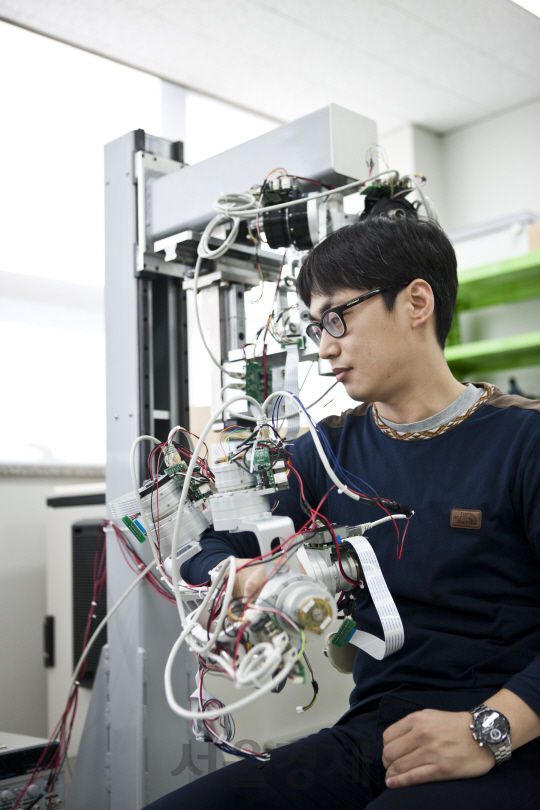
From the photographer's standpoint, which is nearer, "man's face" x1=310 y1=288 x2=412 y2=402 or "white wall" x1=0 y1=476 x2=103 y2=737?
"man's face" x1=310 y1=288 x2=412 y2=402

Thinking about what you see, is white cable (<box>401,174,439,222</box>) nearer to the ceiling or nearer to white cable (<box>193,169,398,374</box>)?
white cable (<box>193,169,398,374</box>)

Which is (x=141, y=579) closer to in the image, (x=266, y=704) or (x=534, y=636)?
(x=266, y=704)

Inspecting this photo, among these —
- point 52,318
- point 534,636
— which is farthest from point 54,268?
point 534,636

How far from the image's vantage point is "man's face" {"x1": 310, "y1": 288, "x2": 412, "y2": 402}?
122cm

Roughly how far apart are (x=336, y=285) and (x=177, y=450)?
0.43 m

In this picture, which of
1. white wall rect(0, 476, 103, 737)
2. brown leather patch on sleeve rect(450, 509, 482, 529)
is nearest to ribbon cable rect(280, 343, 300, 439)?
brown leather patch on sleeve rect(450, 509, 482, 529)

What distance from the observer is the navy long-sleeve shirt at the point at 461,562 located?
1.12 m

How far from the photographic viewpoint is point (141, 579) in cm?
162

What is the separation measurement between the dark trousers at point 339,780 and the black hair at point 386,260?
71 centimetres

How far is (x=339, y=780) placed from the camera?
1094mm

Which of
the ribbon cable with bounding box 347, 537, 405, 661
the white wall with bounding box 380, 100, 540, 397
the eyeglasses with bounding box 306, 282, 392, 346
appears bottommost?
the ribbon cable with bounding box 347, 537, 405, 661

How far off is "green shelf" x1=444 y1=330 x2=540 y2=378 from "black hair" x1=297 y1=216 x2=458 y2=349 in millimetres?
1769

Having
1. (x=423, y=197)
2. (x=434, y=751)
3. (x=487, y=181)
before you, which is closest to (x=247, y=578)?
(x=434, y=751)

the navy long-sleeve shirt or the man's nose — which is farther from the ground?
the man's nose
